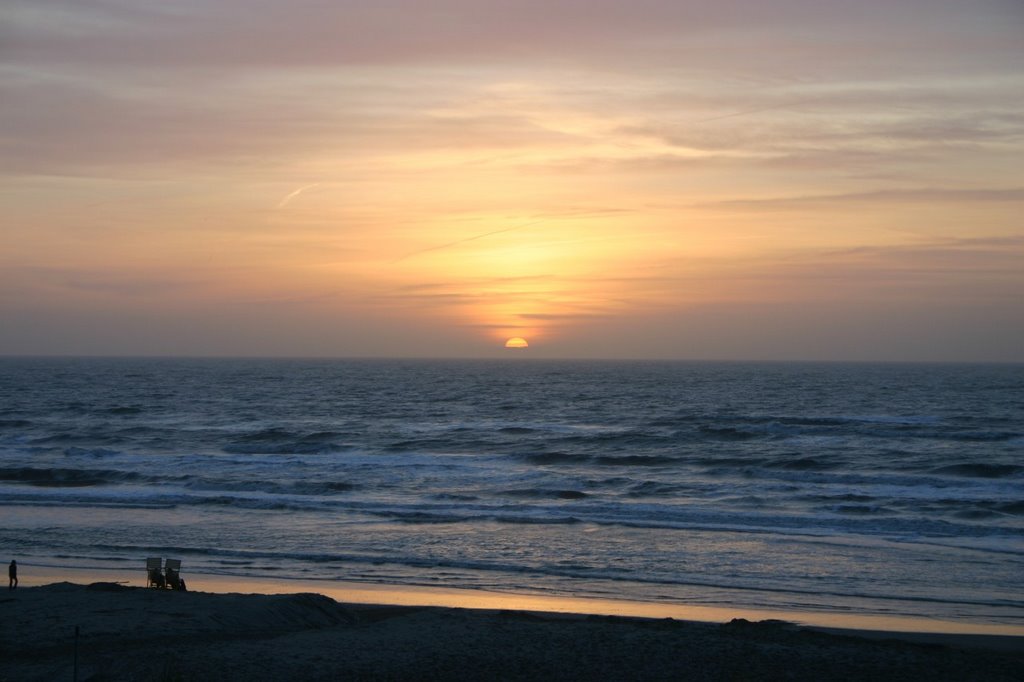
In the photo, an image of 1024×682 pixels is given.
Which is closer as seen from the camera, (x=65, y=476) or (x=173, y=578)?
(x=173, y=578)

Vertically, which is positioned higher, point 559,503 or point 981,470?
point 981,470

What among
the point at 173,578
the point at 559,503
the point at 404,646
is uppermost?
the point at 559,503

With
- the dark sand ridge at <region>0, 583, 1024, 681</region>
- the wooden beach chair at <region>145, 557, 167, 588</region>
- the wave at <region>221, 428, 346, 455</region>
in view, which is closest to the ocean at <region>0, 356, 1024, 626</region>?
the wave at <region>221, 428, 346, 455</region>

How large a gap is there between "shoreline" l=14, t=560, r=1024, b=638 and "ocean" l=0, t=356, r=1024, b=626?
1.85 ft

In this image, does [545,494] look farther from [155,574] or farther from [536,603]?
[155,574]

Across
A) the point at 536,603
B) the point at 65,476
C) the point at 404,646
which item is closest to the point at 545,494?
the point at 536,603

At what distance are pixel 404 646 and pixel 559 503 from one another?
56.6 ft

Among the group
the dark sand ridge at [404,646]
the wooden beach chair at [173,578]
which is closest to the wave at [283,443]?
the wooden beach chair at [173,578]

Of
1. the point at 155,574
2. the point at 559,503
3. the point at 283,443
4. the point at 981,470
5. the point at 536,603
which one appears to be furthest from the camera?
the point at 283,443

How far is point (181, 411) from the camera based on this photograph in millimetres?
73000

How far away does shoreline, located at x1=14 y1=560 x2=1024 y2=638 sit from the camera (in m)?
17.1

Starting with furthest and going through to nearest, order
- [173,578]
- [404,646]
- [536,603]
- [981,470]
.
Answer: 1. [981,470]
2. [536,603]
3. [173,578]
4. [404,646]

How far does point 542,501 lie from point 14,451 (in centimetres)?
3027

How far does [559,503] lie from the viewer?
31781 mm
